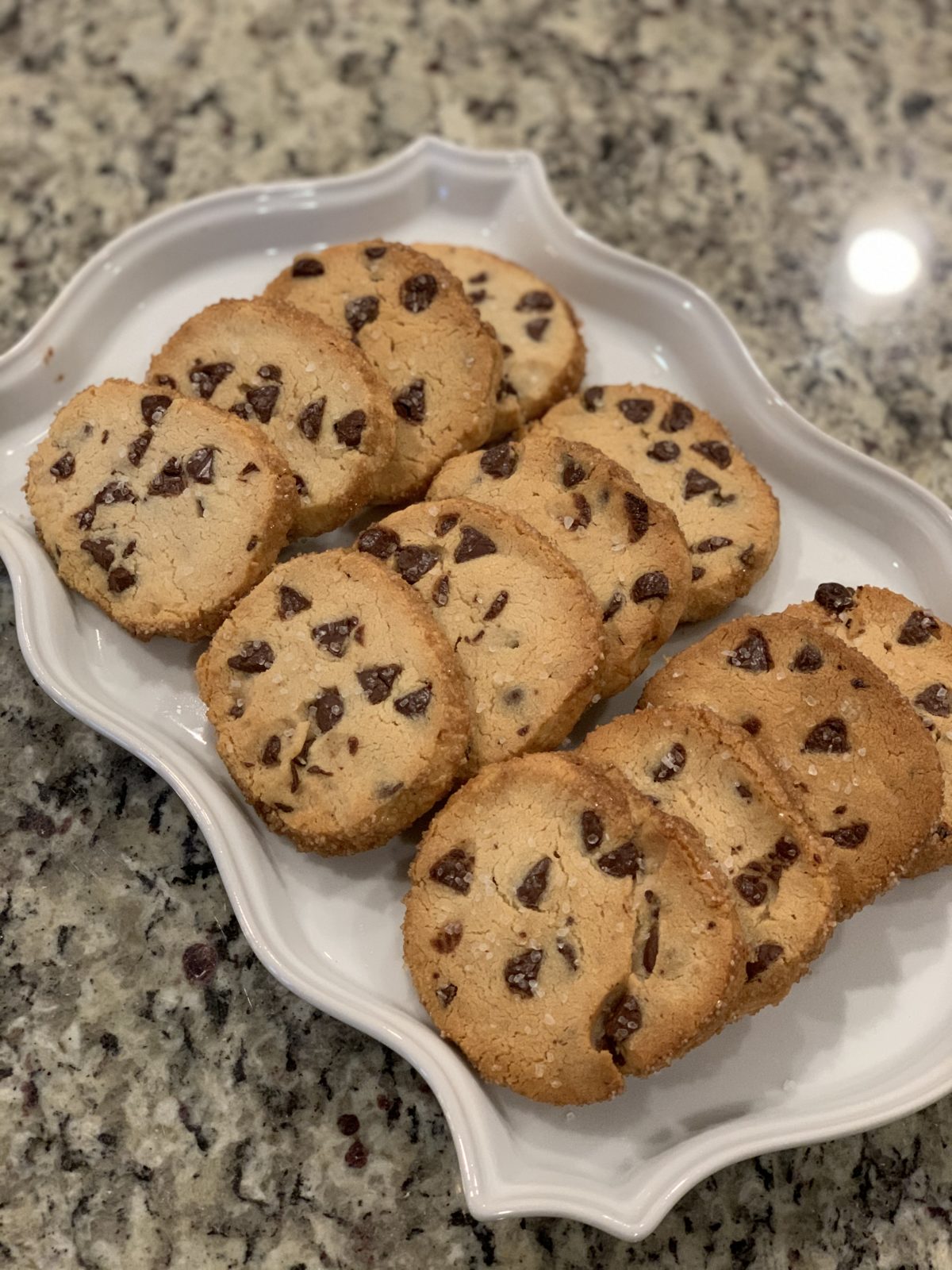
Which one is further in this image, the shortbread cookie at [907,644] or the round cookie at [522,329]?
the round cookie at [522,329]

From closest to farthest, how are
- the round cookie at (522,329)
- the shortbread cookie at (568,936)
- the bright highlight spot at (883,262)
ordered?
the shortbread cookie at (568,936)
the round cookie at (522,329)
the bright highlight spot at (883,262)

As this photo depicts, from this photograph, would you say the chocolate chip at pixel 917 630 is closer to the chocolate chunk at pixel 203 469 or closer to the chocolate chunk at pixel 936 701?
the chocolate chunk at pixel 936 701

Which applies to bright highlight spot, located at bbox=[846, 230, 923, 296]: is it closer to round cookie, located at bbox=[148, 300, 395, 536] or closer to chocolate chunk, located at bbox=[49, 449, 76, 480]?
round cookie, located at bbox=[148, 300, 395, 536]

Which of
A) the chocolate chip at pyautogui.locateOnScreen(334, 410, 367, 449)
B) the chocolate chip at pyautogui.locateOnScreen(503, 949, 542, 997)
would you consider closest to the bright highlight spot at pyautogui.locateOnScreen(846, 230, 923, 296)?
the chocolate chip at pyautogui.locateOnScreen(334, 410, 367, 449)

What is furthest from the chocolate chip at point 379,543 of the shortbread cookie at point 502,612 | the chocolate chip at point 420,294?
the chocolate chip at point 420,294

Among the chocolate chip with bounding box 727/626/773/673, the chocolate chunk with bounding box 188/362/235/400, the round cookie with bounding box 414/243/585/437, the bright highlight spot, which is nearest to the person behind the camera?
the chocolate chip with bounding box 727/626/773/673

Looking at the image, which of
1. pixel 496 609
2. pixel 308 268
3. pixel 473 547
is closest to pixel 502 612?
pixel 496 609

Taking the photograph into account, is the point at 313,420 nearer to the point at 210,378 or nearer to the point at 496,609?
Result: the point at 210,378

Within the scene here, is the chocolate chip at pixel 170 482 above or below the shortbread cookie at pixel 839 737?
above
